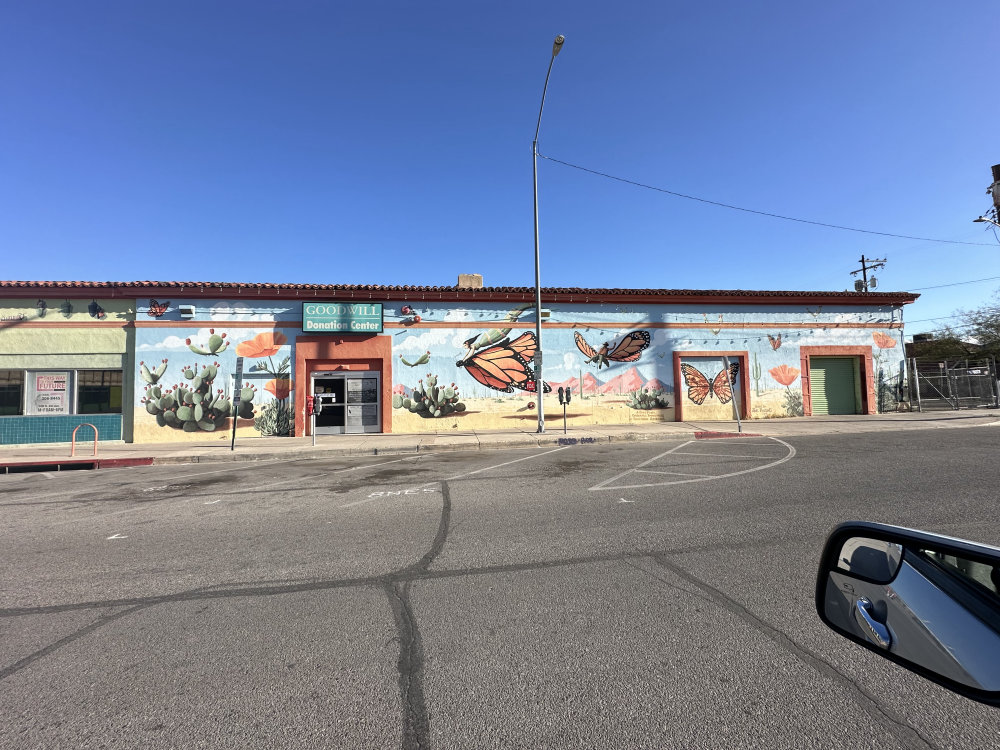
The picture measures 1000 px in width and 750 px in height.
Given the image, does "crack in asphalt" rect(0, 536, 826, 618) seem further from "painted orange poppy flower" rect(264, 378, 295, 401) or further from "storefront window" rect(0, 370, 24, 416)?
"storefront window" rect(0, 370, 24, 416)

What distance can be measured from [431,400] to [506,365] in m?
3.16

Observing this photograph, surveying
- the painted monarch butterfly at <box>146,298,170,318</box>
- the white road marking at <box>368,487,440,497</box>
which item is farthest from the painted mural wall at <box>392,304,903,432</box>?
the white road marking at <box>368,487,440,497</box>

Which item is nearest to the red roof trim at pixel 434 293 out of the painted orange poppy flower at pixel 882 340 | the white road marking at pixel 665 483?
the painted orange poppy flower at pixel 882 340

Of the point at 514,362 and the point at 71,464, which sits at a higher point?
the point at 514,362

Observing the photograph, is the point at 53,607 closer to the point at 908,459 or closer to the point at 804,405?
the point at 908,459

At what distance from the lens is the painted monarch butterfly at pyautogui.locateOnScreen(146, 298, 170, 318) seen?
1631 cm

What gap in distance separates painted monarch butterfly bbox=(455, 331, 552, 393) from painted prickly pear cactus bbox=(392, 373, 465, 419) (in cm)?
114

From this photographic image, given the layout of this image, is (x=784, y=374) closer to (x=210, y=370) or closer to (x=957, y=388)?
(x=957, y=388)

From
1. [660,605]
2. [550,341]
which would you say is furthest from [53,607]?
[550,341]

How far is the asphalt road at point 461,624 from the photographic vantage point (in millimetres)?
2189

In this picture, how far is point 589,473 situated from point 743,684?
636 cm

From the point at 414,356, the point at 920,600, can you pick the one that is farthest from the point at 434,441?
the point at 920,600

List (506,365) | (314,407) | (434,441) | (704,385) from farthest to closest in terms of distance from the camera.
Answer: (704,385) → (506,365) → (314,407) → (434,441)

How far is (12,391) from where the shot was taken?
15.7 meters
